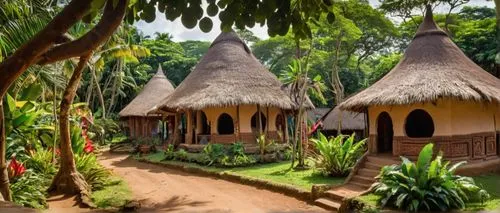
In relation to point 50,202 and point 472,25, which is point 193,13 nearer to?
point 50,202

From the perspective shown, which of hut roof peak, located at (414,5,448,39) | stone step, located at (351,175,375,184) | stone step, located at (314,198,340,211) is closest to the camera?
stone step, located at (314,198,340,211)

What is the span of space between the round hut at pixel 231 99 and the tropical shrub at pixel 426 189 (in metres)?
8.98

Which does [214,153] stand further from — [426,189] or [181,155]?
[426,189]

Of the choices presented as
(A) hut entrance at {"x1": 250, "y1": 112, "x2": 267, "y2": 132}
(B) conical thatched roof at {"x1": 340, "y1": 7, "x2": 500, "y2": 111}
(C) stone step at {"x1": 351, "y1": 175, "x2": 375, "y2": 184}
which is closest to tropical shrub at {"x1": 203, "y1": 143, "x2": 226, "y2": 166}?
(A) hut entrance at {"x1": 250, "y1": 112, "x2": 267, "y2": 132}

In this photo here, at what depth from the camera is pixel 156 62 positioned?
128 ft

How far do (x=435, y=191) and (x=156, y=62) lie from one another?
3340 centimetres

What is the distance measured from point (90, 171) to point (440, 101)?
30.2 ft

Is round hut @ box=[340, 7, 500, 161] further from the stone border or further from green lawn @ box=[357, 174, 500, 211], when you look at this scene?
the stone border

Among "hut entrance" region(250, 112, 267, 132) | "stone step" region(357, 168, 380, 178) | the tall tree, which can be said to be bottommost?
"stone step" region(357, 168, 380, 178)

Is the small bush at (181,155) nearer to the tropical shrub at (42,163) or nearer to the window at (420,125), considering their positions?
the tropical shrub at (42,163)

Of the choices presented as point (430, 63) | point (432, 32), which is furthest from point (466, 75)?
point (432, 32)

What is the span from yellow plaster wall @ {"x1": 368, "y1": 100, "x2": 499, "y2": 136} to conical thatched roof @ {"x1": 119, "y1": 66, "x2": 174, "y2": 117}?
1662 cm

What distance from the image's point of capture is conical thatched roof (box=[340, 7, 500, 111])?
1098 centimetres

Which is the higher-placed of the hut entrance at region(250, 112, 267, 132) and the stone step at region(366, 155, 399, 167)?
the hut entrance at region(250, 112, 267, 132)
